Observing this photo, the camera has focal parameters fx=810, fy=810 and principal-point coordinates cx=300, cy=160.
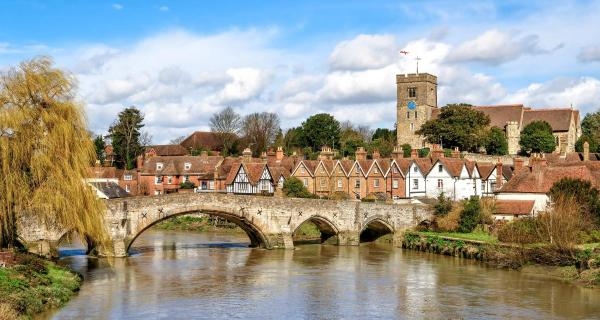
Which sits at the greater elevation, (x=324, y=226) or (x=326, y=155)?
(x=326, y=155)

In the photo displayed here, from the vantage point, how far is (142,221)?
40.3 m

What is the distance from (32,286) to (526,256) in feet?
73.1

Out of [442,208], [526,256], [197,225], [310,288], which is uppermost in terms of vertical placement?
[442,208]

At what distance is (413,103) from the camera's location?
89812 mm

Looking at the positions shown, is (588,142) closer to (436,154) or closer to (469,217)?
(436,154)

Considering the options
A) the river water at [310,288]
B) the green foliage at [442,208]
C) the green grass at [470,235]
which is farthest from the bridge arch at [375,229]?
the river water at [310,288]

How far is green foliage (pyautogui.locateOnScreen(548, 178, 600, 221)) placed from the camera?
4103cm

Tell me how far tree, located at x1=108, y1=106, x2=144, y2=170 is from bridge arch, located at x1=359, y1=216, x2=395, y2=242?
120 ft

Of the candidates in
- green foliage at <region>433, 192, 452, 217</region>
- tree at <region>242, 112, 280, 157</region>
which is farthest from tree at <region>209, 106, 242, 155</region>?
green foliage at <region>433, 192, 452, 217</region>

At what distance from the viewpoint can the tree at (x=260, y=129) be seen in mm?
86831

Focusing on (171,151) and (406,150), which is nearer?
(406,150)

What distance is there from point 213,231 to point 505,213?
69.7 ft

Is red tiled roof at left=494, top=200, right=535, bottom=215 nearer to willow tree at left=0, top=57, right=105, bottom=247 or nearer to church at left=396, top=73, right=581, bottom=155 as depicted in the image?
willow tree at left=0, top=57, right=105, bottom=247

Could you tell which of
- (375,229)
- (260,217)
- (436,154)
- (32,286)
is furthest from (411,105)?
(32,286)
